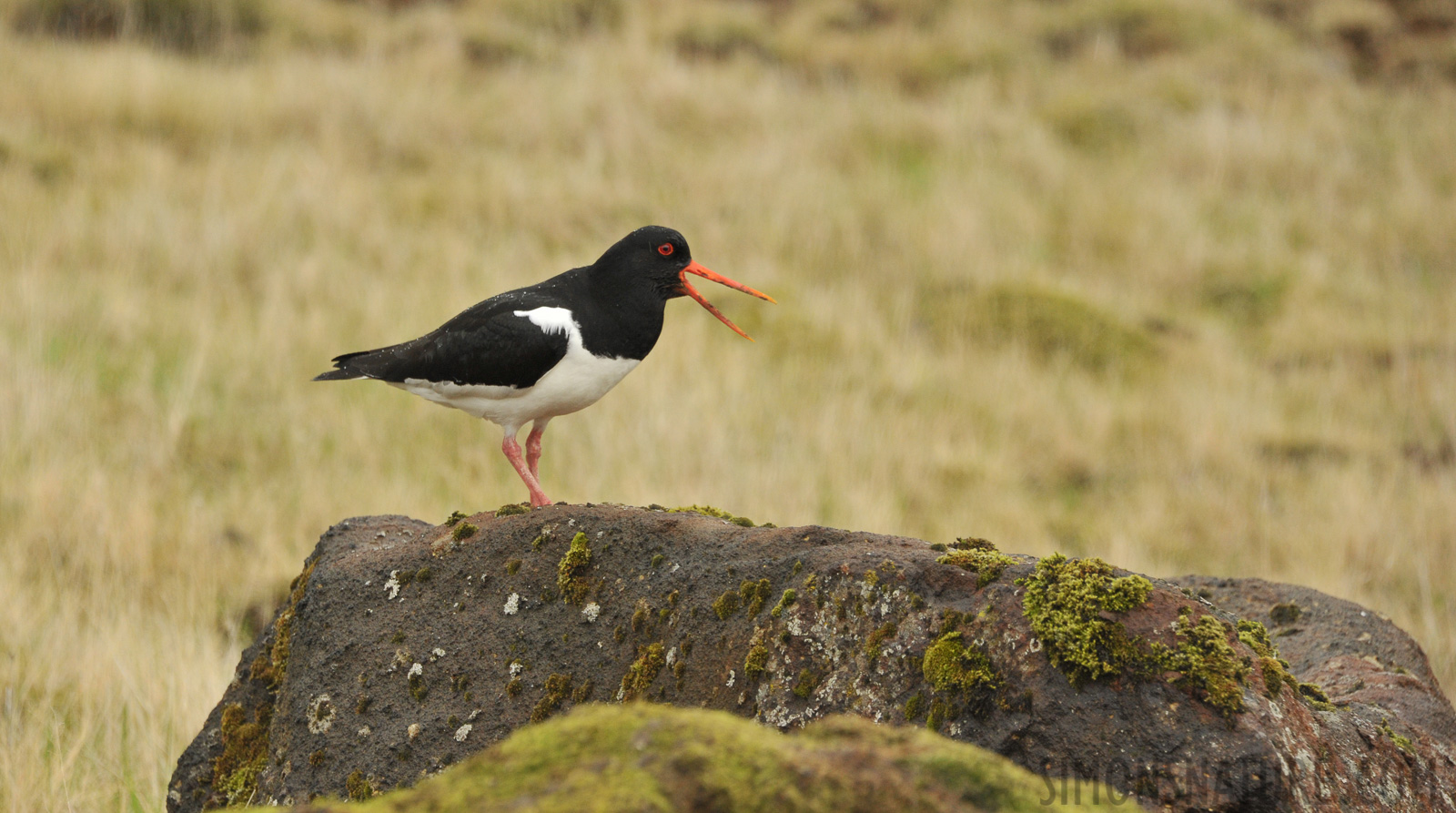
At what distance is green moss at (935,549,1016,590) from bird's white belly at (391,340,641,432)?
2006mm

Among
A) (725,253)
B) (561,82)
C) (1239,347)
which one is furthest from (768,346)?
(561,82)

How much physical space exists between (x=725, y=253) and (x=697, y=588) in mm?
9603

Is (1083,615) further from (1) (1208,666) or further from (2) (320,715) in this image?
(2) (320,715)

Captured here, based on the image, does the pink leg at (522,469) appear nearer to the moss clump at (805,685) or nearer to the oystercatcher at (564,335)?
the oystercatcher at (564,335)

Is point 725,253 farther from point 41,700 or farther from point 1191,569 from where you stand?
point 41,700

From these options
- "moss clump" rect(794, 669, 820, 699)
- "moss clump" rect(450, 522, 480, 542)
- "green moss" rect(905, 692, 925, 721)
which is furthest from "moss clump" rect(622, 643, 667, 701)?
"moss clump" rect(450, 522, 480, 542)

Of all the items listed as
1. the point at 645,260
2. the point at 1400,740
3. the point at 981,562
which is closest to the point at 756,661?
the point at 981,562

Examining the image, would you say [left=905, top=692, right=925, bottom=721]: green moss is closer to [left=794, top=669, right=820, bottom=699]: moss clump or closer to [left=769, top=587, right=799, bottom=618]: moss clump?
[left=794, top=669, right=820, bottom=699]: moss clump

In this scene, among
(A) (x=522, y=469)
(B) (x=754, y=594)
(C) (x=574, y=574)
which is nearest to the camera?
(B) (x=754, y=594)

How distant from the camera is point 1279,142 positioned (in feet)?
50.7

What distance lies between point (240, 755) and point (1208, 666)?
2.76 m

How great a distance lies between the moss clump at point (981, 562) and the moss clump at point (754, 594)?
433mm

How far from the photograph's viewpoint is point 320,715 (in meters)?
3.31

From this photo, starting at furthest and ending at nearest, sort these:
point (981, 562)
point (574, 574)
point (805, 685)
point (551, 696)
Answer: point (574, 574) < point (551, 696) < point (981, 562) < point (805, 685)
